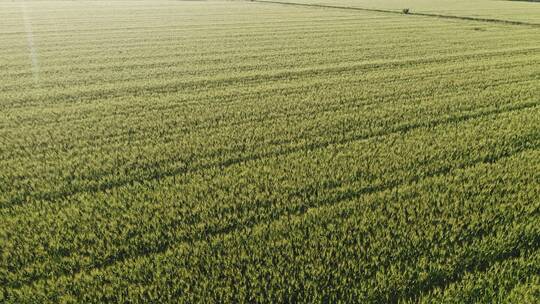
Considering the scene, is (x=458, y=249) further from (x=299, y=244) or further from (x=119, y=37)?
(x=119, y=37)

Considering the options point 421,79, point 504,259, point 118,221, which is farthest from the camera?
point 421,79

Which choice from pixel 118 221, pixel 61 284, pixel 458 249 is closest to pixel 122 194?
pixel 118 221

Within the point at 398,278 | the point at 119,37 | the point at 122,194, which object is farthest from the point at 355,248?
the point at 119,37

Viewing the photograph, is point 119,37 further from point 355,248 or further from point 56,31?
point 355,248

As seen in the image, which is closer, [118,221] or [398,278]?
[398,278]

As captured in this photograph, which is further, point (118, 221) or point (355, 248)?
point (118, 221)

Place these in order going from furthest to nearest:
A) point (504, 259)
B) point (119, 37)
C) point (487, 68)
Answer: point (119, 37)
point (487, 68)
point (504, 259)
